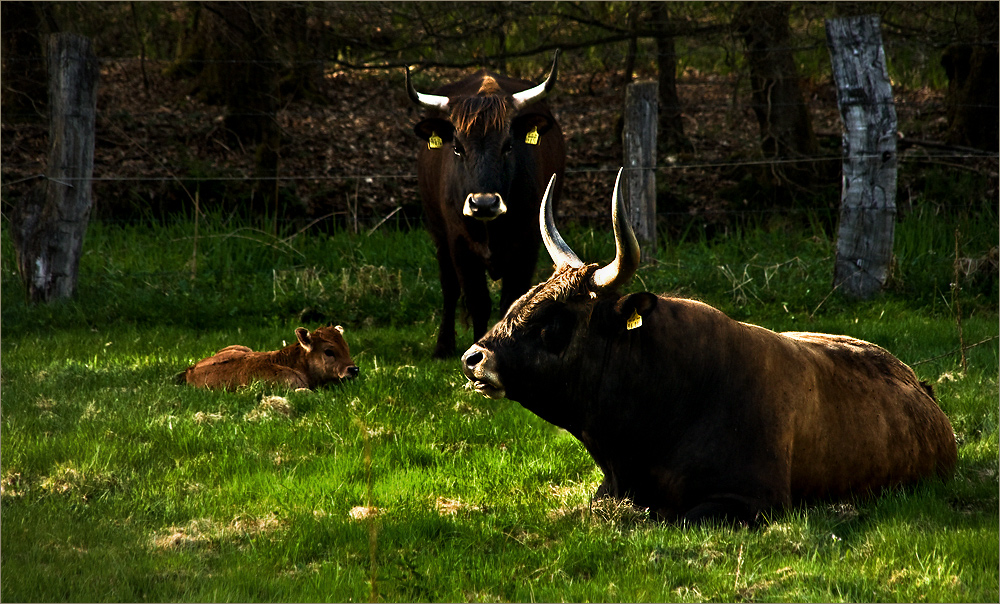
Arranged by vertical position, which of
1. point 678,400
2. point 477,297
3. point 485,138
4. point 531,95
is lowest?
point 477,297

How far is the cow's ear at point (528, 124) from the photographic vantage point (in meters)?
8.13

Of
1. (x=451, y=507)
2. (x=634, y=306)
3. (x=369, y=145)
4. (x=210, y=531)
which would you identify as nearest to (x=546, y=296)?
(x=634, y=306)

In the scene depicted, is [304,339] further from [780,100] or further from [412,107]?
[412,107]

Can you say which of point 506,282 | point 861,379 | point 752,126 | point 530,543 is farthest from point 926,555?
point 752,126

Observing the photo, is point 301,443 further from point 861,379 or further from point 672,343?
point 861,379

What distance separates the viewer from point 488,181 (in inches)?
310

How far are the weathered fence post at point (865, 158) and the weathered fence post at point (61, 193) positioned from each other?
761cm

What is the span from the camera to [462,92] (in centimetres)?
924

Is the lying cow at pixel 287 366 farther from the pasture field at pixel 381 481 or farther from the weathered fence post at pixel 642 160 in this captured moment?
the weathered fence post at pixel 642 160

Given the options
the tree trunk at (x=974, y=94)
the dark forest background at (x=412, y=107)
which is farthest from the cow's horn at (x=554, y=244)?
the tree trunk at (x=974, y=94)

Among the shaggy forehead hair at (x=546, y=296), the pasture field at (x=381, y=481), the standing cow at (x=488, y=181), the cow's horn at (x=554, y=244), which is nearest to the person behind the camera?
the pasture field at (x=381, y=481)

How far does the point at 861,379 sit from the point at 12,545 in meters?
4.04

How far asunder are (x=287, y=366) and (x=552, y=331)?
3.34 meters

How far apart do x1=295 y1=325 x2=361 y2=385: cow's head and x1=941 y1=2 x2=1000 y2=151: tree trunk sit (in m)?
10.5
